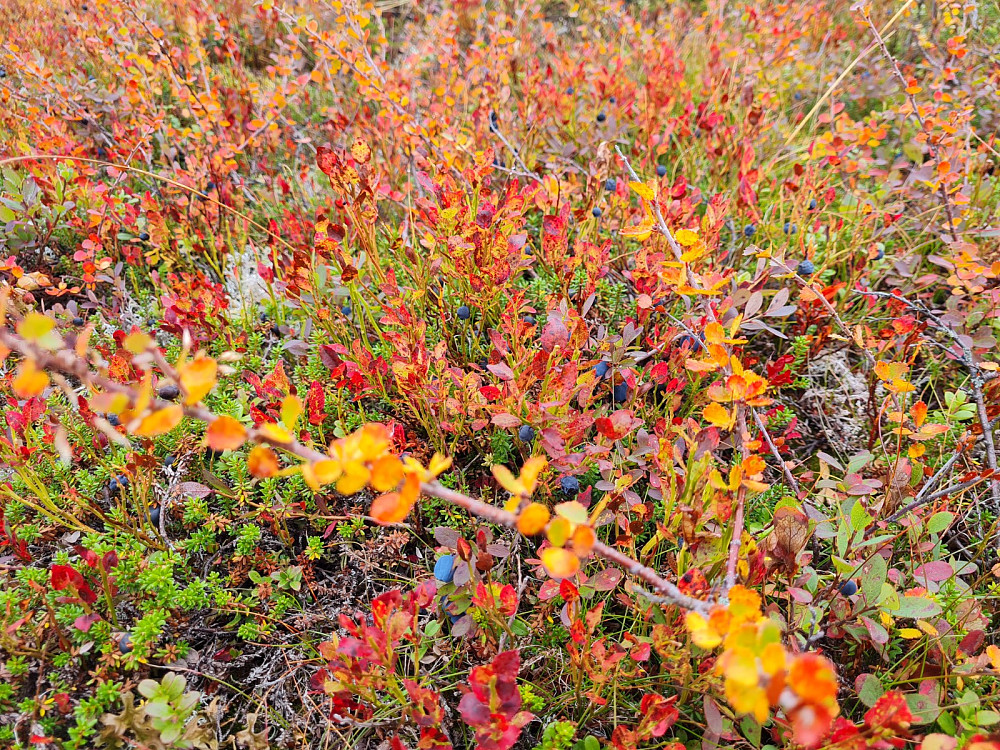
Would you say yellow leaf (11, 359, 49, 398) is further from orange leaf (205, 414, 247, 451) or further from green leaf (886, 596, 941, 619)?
green leaf (886, 596, 941, 619)

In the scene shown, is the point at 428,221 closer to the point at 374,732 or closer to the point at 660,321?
the point at 660,321

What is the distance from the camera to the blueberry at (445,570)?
1229mm

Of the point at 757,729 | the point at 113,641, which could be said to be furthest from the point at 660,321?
the point at 113,641

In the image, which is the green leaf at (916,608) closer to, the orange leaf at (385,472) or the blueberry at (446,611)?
the blueberry at (446,611)

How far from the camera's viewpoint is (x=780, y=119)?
Result: 10.0ft

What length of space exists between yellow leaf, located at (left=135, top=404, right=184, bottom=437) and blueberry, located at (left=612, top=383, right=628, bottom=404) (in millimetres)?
1145

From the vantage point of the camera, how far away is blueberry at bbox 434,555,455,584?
4.03 ft

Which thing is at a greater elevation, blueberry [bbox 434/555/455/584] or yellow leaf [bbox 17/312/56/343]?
yellow leaf [bbox 17/312/56/343]

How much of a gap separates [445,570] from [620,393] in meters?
0.65

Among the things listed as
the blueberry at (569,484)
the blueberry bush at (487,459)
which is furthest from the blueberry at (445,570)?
the blueberry at (569,484)

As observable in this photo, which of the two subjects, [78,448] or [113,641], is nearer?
[113,641]

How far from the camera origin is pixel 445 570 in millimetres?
1232

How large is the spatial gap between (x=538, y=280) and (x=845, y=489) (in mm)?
1093

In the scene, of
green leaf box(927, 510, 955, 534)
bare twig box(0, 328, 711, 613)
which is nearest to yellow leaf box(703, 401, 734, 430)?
bare twig box(0, 328, 711, 613)
